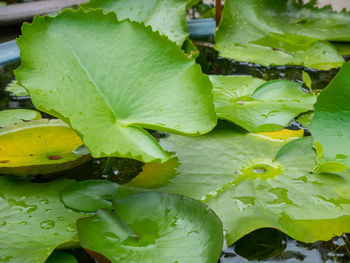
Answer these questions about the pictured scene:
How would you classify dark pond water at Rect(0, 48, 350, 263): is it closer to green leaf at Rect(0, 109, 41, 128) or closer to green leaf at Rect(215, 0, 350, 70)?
green leaf at Rect(0, 109, 41, 128)

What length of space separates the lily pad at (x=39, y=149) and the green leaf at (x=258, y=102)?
305mm

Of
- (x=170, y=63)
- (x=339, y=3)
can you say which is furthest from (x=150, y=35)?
(x=339, y=3)

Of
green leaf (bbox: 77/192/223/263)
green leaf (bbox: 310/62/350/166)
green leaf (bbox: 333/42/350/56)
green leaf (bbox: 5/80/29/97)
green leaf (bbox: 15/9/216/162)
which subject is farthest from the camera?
green leaf (bbox: 333/42/350/56)

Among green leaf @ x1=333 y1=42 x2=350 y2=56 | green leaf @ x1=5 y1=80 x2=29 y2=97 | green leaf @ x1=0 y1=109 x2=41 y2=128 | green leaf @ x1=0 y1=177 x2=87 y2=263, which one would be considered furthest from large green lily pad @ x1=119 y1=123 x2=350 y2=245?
green leaf @ x1=333 y1=42 x2=350 y2=56

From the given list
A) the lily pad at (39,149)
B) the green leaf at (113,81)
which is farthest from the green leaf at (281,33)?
the lily pad at (39,149)

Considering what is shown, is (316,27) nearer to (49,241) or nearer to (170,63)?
(170,63)

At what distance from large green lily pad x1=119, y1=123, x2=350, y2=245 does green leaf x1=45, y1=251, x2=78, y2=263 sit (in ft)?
0.52

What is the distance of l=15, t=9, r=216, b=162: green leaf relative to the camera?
1.85 feet

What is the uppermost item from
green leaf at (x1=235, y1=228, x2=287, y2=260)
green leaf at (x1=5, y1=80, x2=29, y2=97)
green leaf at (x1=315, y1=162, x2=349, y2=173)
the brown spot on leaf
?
green leaf at (x1=315, y1=162, x2=349, y2=173)

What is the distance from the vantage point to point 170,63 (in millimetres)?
680

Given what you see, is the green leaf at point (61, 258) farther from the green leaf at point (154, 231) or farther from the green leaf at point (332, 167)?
the green leaf at point (332, 167)

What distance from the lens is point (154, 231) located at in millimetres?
481

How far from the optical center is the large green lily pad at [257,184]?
52 cm

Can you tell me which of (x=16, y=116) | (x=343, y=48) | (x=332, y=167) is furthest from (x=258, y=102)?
(x=343, y=48)
